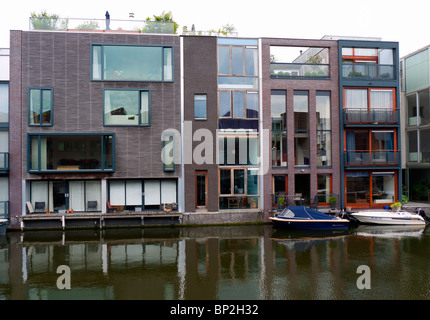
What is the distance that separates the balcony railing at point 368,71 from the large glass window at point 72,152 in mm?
14828

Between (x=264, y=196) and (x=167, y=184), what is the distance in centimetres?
573

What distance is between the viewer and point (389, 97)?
20.7 meters

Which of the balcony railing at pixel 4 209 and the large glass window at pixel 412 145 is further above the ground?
the large glass window at pixel 412 145

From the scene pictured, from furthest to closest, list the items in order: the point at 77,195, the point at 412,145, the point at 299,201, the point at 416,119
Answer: the point at 412,145 < the point at 416,119 < the point at 299,201 < the point at 77,195

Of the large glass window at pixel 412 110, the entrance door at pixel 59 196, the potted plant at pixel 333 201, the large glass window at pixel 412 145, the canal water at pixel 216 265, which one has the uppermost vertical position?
the large glass window at pixel 412 110

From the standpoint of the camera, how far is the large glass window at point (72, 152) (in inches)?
700

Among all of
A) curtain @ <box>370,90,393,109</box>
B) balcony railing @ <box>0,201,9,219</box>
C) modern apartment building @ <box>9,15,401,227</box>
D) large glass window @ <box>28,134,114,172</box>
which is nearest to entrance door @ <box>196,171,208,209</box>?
modern apartment building @ <box>9,15,401,227</box>

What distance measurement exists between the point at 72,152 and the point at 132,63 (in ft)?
19.8

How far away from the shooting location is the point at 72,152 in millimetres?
18234

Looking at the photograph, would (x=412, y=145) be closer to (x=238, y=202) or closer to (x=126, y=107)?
(x=238, y=202)

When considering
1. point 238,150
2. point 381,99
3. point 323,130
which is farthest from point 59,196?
point 381,99

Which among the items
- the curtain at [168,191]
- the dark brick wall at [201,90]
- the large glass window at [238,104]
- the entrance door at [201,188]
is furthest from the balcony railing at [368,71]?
the curtain at [168,191]

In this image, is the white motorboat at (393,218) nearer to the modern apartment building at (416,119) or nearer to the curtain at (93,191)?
the modern apartment building at (416,119)
